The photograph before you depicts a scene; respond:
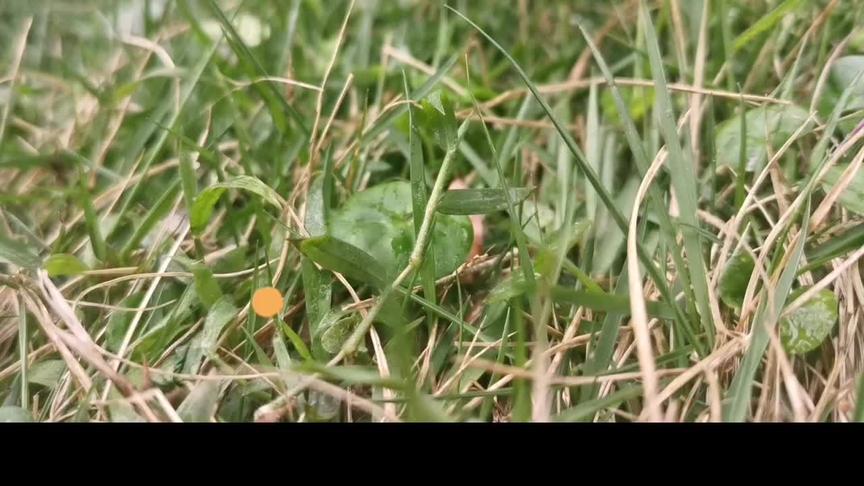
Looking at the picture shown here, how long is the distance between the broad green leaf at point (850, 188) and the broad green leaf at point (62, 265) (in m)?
0.74

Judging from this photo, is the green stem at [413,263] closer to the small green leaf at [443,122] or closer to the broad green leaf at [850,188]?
the small green leaf at [443,122]

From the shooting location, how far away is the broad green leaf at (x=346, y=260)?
2.40ft

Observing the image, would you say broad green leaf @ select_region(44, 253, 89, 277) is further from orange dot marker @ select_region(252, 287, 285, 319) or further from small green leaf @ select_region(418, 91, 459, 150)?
small green leaf @ select_region(418, 91, 459, 150)

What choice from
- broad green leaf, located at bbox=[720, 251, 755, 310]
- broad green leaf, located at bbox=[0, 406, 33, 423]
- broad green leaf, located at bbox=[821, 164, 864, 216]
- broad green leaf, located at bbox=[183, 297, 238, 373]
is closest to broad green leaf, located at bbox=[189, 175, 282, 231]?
broad green leaf, located at bbox=[183, 297, 238, 373]

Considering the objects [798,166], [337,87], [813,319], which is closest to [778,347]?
[813,319]

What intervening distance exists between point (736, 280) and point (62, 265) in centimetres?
65

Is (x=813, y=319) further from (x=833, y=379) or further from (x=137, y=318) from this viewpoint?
(x=137, y=318)

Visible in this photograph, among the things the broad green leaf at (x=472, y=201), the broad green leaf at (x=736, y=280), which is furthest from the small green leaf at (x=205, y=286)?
the broad green leaf at (x=736, y=280)

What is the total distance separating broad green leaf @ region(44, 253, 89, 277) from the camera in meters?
0.77

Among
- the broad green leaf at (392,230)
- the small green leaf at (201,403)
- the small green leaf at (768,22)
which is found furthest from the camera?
the small green leaf at (768,22)

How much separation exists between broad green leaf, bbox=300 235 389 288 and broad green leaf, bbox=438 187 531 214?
83mm

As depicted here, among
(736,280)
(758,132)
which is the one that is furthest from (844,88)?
(736,280)

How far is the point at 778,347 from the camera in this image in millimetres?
592

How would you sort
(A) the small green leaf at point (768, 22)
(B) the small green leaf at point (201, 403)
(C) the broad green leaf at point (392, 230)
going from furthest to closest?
(A) the small green leaf at point (768, 22), (C) the broad green leaf at point (392, 230), (B) the small green leaf at point (201, 403)
